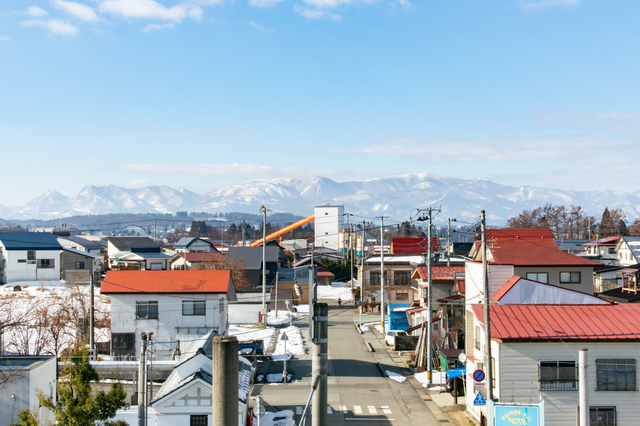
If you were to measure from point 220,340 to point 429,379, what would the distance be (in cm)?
2192

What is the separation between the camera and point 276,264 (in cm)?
5703

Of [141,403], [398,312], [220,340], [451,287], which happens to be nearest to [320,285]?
[398,312]

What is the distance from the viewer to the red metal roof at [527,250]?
29797 mm

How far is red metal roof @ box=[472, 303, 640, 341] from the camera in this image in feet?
57.8

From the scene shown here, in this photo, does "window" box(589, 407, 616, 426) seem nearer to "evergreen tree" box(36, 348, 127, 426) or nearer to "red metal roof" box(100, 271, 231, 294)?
"evergreen tree" box(36, 348, 127, 426)

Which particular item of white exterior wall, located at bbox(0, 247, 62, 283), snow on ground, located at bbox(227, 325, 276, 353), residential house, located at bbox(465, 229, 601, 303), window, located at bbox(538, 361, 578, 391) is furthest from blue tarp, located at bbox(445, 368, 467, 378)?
white exterior wall, located at bbox(0, 247, 62, 283)

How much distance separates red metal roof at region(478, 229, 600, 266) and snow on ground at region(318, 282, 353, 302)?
28.5 meters

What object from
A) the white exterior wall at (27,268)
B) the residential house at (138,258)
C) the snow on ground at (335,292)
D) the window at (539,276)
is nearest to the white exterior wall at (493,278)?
the window at (539,276)

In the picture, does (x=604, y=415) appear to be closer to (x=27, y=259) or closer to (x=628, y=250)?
(x=27, y=259)

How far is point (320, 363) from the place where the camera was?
24.1 feet

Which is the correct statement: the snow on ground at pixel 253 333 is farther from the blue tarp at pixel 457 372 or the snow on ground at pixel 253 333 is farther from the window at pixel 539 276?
the window at pixel 539 276

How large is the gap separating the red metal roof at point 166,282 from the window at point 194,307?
0.70m

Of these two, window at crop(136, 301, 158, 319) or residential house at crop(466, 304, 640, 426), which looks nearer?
residential house at crop(466, 304, 640, 426)

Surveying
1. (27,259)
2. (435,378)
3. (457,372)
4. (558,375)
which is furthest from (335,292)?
(558,375)
